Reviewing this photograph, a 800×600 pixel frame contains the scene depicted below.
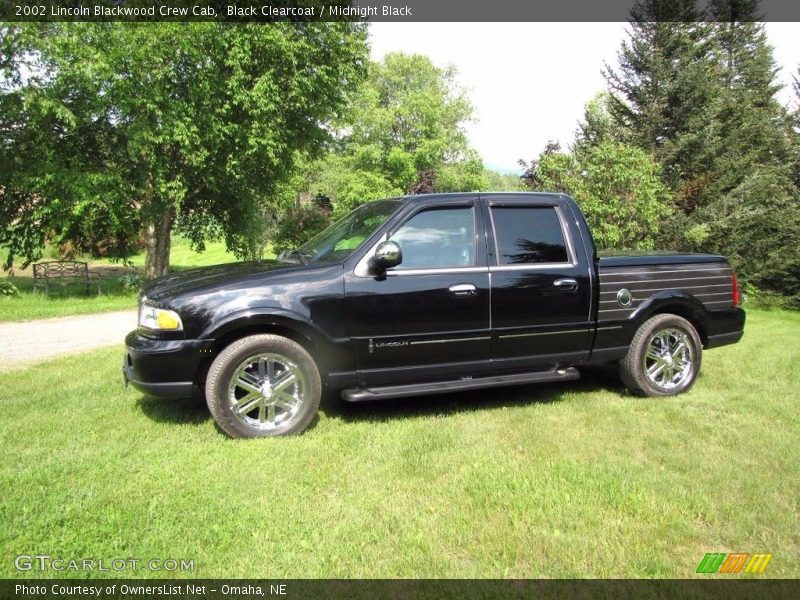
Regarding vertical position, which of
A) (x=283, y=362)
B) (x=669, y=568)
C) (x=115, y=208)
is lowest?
(x=669, y=568)

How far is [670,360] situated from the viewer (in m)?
5.48

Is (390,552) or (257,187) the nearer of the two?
(390,552)

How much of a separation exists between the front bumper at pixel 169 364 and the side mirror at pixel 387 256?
1.42m

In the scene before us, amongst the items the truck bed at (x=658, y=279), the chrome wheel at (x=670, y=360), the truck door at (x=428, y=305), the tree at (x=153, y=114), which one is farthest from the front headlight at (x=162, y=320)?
the tree at (x=153, y=114)

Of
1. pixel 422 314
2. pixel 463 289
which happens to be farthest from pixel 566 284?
pixel 422 314

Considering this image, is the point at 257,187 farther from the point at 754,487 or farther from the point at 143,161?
the point at 754,487

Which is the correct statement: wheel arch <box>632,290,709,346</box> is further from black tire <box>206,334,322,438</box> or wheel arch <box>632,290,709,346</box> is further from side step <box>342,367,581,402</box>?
black tire <box>206,334,322,438</box>

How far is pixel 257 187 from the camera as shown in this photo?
19.3 metres

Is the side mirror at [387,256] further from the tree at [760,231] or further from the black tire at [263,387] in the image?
the tree at [760,231]

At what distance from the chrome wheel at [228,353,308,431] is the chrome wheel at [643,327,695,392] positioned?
11.3 ft

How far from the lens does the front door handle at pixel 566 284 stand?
491 cm

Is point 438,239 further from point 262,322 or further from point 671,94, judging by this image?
point 671,94

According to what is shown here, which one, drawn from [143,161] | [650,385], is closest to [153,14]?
[143,161]

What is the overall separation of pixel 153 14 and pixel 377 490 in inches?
622
